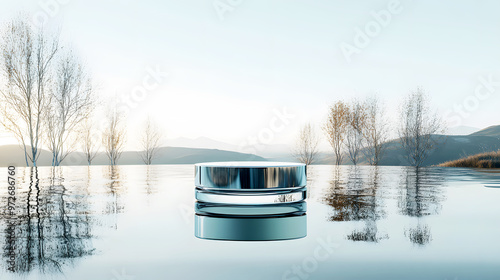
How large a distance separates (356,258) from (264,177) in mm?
383

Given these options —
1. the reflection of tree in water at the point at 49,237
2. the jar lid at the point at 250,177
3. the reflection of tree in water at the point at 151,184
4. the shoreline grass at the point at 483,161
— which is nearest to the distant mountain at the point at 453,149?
the shoreline grass at the point at 483,161

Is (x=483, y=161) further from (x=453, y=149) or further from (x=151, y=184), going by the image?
(x=453, y=149)

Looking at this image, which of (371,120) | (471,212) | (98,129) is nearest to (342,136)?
(371,120)

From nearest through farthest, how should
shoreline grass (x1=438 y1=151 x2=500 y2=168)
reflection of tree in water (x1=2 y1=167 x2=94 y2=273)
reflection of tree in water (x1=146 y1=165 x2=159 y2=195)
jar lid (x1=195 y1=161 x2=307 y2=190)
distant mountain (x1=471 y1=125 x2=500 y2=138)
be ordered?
jar lid (x1=195 y1=161 x2=307 y2=190), reflection of tree in water (x1=2 y1=167 x2=94 y2=273), reflection of tree in water (x1=146 y1=165 x2=159 y2=195), shoreline grass (x1=438 y1=151 x2=500 y2=168), distant mountain (x1=471 y1=125 x2=500 y2=138)

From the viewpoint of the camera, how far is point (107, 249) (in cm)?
107

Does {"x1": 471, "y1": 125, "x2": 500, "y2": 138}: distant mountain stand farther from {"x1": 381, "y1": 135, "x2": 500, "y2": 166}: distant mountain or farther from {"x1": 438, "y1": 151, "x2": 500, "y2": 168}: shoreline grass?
{"x1": 438, "y1": 151, "x2": 500, "y2": 168}: shoreline grass

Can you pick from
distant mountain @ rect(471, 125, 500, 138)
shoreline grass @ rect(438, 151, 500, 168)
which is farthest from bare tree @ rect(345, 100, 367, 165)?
distant mountain @ rect(471, 125, 500, 138)

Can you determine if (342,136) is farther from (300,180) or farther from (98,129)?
(300,180)

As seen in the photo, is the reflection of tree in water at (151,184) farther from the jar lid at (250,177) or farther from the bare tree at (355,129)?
the bare tree at (355,129)

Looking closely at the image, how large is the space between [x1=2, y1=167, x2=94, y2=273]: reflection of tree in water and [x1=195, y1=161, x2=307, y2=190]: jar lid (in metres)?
0.48

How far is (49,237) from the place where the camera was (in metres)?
1.36

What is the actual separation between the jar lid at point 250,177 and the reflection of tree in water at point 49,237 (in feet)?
1.56

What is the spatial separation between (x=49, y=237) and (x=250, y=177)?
100 centimetres

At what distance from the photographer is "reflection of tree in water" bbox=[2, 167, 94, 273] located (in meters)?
1.01
